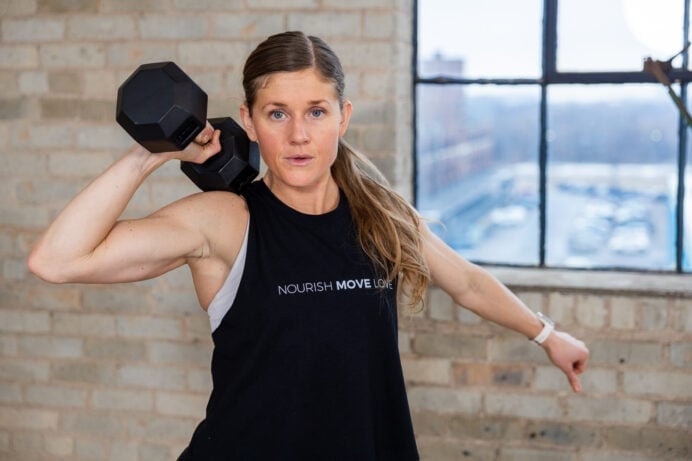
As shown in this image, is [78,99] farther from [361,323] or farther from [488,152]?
[361,323]

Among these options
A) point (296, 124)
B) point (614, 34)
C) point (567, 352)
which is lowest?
point (567, 352)

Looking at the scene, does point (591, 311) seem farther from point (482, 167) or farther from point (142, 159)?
point (142, 159)

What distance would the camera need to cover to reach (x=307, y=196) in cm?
189

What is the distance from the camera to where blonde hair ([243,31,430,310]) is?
176 cm

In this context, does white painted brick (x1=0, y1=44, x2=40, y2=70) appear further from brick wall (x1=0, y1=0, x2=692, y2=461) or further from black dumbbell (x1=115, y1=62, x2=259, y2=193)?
black dumbbell (x1=115, y1=62, x2=259, y2=193)

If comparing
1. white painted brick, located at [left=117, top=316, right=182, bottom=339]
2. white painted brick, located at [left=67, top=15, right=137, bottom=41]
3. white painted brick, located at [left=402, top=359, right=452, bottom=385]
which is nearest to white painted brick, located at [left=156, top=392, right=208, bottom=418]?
white painted brick, located at [left=117, top=316, right=182, bottom=339]

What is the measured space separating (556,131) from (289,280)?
161 cm

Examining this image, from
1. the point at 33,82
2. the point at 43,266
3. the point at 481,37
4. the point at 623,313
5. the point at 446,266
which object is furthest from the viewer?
the point at 33,82

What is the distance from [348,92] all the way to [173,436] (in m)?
1.39

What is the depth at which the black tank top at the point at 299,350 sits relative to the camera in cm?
173

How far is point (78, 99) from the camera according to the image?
10.3 ft

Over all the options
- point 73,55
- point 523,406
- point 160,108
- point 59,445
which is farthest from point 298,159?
point 59,445

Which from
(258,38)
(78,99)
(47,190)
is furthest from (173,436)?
(258,38)

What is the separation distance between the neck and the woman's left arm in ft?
0.90
